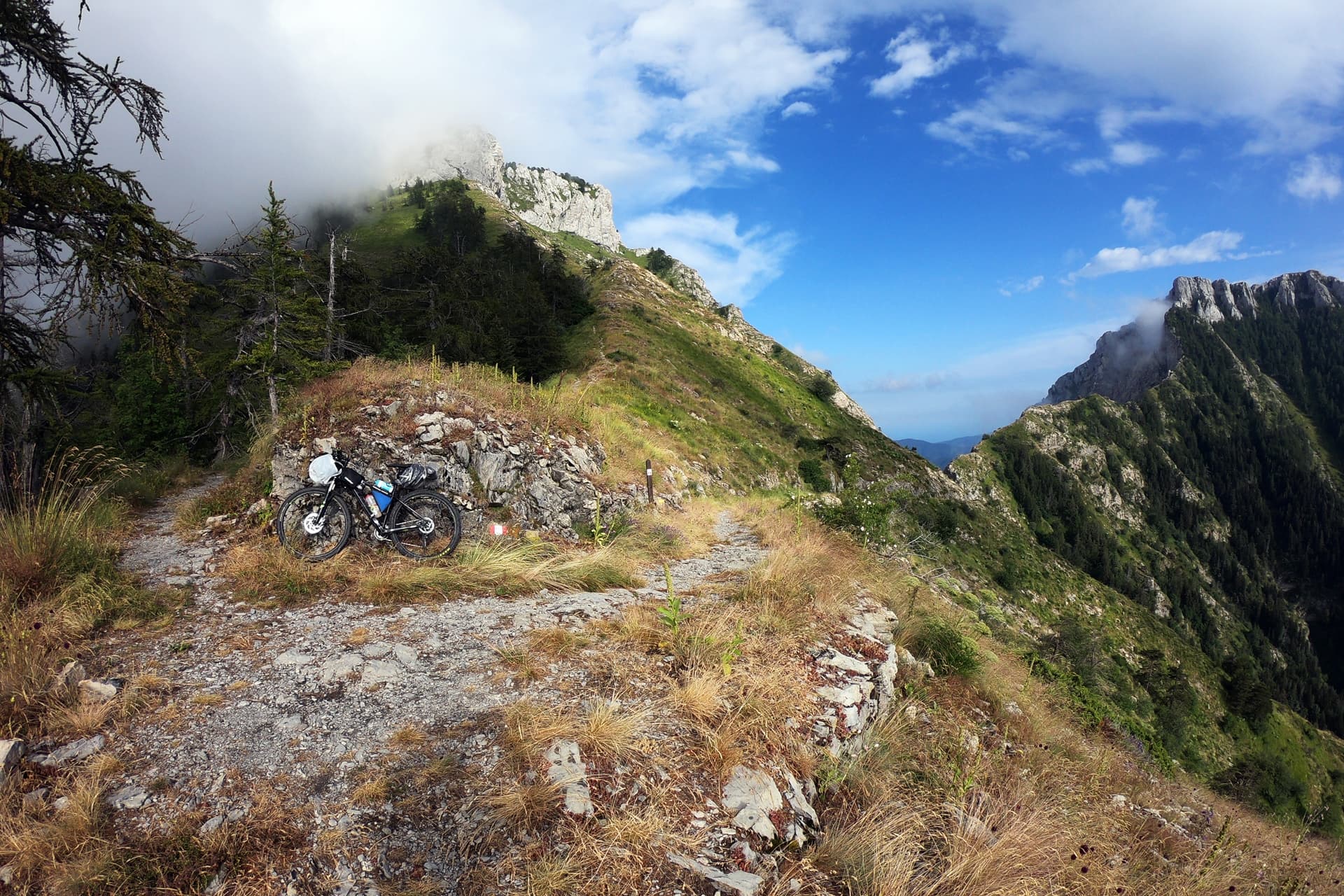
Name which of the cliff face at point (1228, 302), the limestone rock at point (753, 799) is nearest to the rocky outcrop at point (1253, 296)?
the cliff face at point (1228, 302)

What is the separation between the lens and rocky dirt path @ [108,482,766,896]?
10.1 feet

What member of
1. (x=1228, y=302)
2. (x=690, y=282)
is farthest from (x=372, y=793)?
(x=1228, y=302)

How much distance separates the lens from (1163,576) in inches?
4862

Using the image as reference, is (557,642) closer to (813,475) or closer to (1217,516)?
(813,475)

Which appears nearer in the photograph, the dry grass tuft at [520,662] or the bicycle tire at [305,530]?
the dry grass tuft at [520,662]

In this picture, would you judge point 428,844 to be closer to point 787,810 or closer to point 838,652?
point 787,810

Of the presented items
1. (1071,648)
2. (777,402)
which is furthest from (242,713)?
(777,402)

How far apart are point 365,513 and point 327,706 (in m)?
4.26

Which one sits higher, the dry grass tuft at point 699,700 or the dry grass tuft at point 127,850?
the dry grass tuft at point 699,700

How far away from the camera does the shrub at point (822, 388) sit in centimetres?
7556

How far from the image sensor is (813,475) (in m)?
47.0

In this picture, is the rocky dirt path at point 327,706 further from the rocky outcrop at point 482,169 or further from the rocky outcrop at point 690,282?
the rocky outcrop at point 482,169

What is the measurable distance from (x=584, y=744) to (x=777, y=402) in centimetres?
5783

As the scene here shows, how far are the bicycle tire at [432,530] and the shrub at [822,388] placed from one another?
70460 millimetres
